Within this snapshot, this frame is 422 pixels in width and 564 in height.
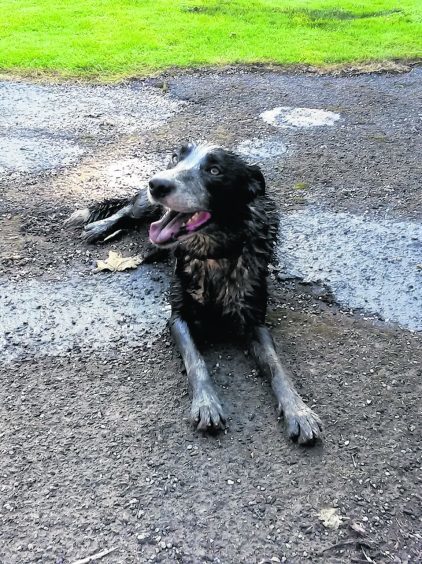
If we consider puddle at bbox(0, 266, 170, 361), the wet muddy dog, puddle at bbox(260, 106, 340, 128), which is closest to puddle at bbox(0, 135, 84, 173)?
puddle at bbox(0, 266, 170, 361)

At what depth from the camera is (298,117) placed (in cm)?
742

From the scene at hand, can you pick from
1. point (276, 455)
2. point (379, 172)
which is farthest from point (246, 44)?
point (276, 455)

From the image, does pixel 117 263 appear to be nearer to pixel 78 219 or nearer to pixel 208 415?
pixel 78 219

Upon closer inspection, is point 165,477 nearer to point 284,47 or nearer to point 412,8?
point 284,47

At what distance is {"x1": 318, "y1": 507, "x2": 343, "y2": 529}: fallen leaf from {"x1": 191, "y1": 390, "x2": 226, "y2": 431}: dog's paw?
67 centimetres

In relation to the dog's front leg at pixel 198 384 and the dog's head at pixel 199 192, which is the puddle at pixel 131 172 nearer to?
the dog's head at pixel 199 192

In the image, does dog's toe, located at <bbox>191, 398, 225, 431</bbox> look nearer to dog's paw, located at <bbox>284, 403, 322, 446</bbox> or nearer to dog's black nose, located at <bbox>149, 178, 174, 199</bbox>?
dog's paw, located at <bbox>284, 403, 322, 446</bbox>

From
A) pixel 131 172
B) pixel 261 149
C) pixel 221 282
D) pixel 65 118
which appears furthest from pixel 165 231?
pixel 65 118

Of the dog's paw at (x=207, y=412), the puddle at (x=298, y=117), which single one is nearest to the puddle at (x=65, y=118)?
the puddle at (x=298, y=117)

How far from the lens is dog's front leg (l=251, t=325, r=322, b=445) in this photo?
317cm

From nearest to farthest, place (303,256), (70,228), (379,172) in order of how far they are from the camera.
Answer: (303,256) < (70,228) < (379,172)

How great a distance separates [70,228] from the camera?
5129mm

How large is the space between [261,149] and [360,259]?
2210mm

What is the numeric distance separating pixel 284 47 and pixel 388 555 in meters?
8.79
